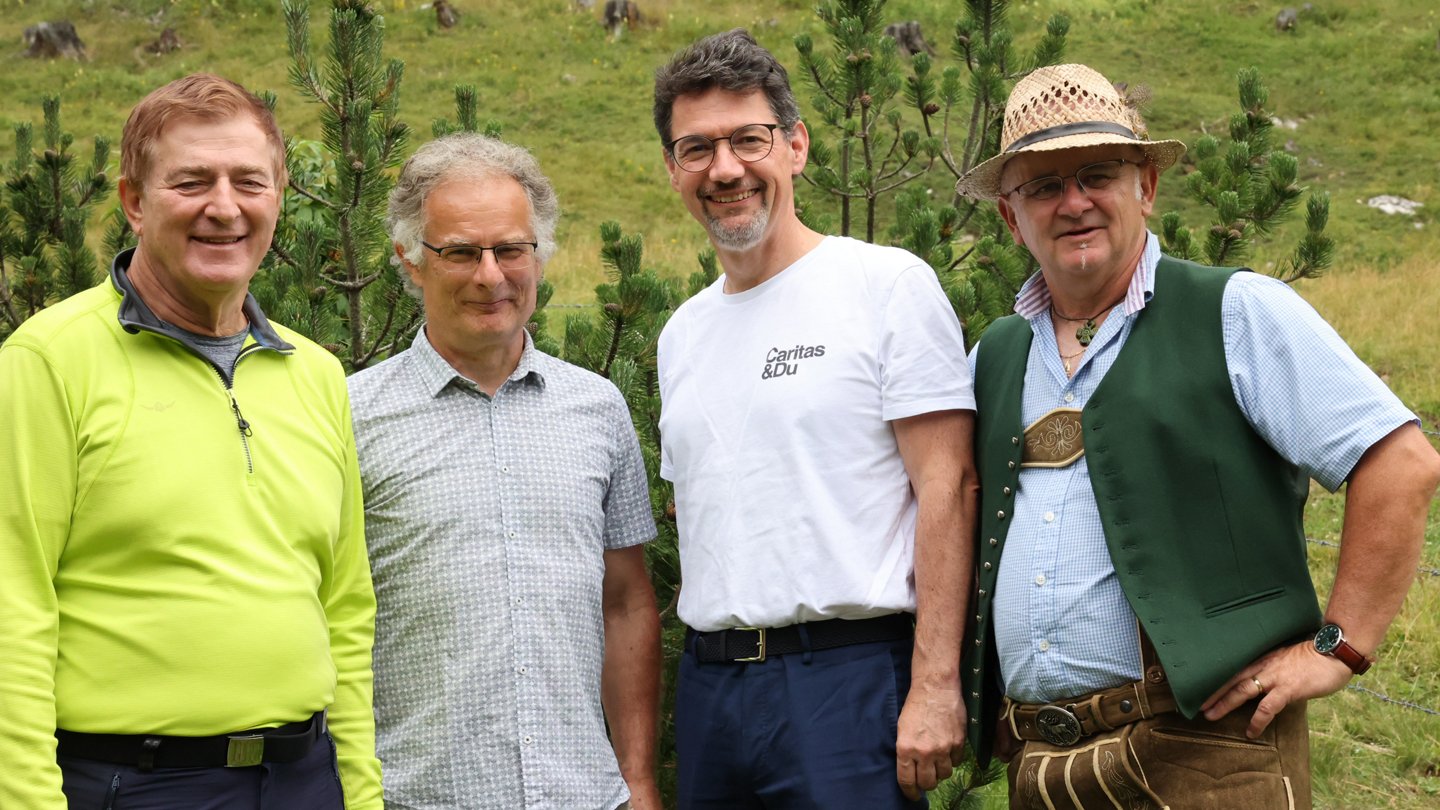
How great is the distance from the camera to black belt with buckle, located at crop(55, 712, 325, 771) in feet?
6.28

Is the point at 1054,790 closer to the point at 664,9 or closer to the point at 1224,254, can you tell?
the point at 1224,254

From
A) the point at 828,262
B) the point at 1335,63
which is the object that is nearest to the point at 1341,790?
the point at 828,262

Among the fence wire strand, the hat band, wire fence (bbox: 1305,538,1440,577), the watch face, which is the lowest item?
the fence wire strand

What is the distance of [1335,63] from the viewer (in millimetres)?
22625

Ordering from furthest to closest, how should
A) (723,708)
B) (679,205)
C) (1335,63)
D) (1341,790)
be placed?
(1335,63), (679,205), (1341,790), (723,708)

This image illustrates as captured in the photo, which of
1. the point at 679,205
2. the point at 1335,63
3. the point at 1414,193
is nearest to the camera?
the point at 1414,193

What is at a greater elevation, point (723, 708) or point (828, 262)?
point (828, 262)

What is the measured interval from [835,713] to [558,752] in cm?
51

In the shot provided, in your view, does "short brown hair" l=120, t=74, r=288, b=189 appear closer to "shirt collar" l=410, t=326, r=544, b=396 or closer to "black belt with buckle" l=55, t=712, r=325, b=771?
"shirt collar" l=410, t=326, r=544, b=396

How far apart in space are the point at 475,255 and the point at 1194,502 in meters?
1.39

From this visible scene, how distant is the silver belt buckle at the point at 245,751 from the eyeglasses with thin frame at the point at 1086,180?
1.68m

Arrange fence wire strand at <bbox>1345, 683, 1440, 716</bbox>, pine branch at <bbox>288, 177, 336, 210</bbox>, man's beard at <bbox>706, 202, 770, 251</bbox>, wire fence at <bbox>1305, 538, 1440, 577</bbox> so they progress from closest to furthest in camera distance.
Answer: man's beard at <bbox>706, 202, 770, 251</bbox> < pine branch at <bbox>288, 177, 336, 210</bbox> < fence wire strand at <bbox>1345, 683, 1440, 716</bbox> < wire fence at <bbox>1305, 538, 1440, 577</bbox>

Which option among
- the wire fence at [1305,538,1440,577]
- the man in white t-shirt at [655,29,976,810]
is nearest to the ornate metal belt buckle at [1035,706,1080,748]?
the man in white t-shirt at [655,29,976,810]

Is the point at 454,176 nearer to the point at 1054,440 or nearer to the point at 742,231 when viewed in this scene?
the point at 742,231
